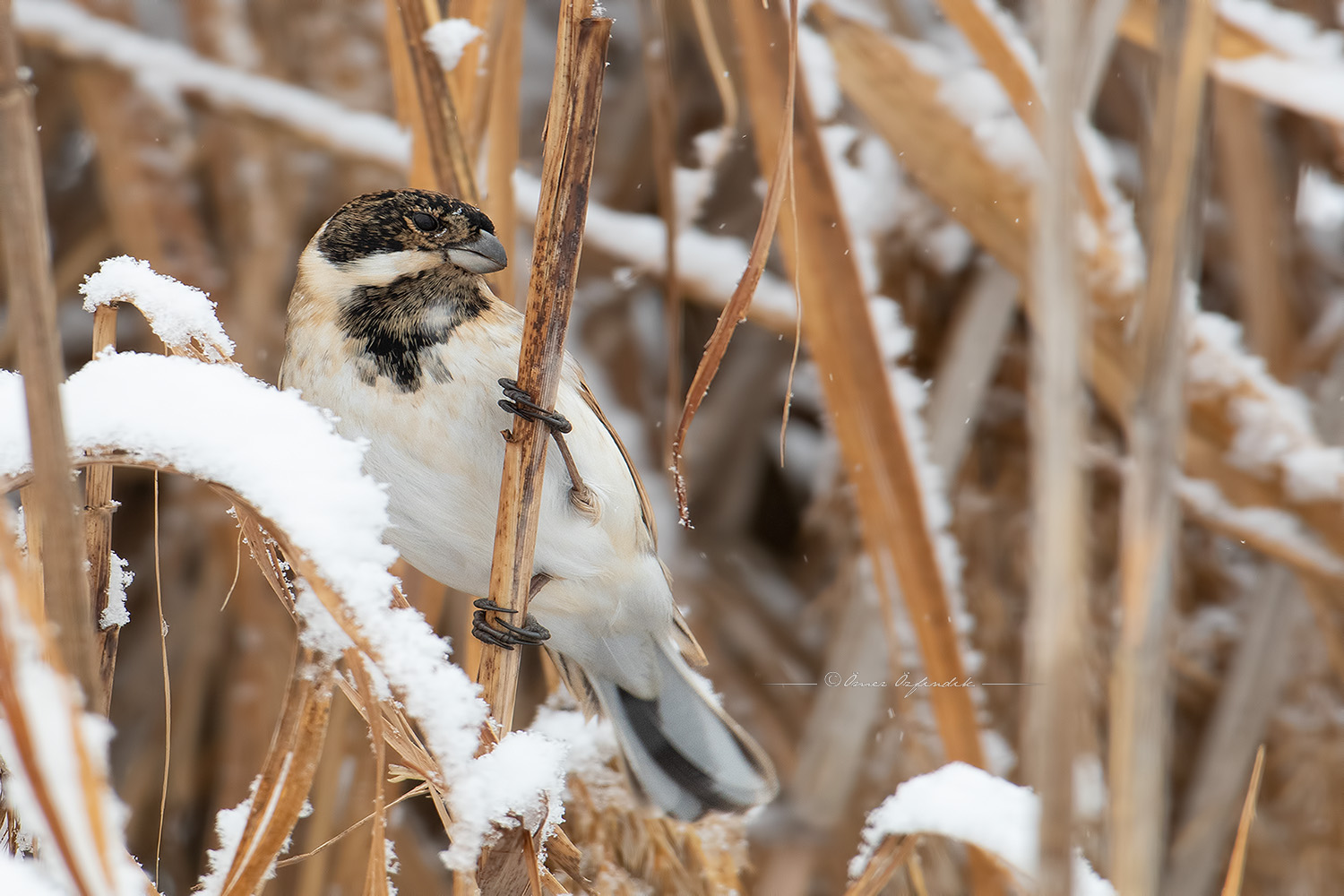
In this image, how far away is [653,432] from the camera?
229 centimetres

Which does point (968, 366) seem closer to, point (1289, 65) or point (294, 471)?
point (1289, 65)

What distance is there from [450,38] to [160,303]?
45 centimetres

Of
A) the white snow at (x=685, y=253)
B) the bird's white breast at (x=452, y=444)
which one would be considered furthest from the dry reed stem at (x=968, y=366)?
the bird's white breast at (x=452, y=444)

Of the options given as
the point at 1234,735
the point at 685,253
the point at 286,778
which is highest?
the point at 286,778

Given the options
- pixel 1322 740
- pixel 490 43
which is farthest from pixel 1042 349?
pixel 1322 740

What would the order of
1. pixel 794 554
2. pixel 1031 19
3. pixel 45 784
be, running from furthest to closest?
pixel 794 554, pixel 1031 19, pixel 45 784

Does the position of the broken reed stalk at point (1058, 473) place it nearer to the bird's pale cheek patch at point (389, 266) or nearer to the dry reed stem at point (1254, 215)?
the bird's pale cheek patch at point (389, 266)

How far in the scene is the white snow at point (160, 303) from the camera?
0.77 metres

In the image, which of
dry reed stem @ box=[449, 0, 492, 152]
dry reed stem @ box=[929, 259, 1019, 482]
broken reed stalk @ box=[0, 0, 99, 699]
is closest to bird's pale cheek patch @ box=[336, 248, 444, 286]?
dry reed stem @ box=[449, 0, 492, 152]

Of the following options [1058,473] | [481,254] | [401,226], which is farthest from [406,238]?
[1058,473]

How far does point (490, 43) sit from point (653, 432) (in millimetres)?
1215

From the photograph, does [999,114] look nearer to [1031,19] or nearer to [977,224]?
[977,224]

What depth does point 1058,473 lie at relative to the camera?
482 millimetres

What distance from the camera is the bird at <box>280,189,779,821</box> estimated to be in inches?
47.7
